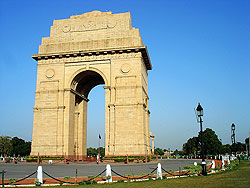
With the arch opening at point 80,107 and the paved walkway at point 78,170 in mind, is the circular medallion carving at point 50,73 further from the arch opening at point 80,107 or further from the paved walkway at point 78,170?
the paved walkway at point 78,170

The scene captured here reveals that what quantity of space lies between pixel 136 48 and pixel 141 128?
33.2 ft

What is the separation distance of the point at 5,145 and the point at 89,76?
2665 inches

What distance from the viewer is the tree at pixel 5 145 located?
92537 millimetres

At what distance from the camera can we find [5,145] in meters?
93.2

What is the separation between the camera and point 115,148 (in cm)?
3275

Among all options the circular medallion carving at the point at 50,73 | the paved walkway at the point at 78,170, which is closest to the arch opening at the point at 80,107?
the circular medallion carving at the point at 50,73

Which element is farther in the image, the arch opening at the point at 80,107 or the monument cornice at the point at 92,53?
the arch opening at the point at 80,107

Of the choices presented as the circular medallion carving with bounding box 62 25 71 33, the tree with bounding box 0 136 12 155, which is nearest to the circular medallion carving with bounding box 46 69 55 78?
the circular medallion carving with bounding box 62 25 71 33

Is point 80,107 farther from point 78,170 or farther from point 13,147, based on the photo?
point 13,147

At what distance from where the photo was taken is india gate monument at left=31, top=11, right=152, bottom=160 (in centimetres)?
3349

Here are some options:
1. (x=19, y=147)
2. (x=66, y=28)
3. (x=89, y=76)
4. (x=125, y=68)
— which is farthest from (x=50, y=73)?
(x=19, y=147)

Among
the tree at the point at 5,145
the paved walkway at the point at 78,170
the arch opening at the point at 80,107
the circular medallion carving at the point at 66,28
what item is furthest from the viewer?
the tree at the point at 5,145

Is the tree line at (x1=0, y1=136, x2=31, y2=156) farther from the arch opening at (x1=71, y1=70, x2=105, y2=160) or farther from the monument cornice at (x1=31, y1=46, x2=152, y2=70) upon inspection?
the monument cornice at (x1=31, y1=46, x2=152, y2=70)

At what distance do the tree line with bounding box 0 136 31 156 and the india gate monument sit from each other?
6486 cm
